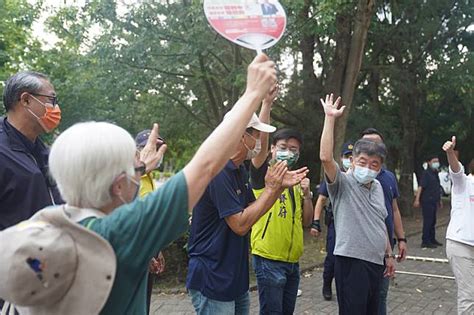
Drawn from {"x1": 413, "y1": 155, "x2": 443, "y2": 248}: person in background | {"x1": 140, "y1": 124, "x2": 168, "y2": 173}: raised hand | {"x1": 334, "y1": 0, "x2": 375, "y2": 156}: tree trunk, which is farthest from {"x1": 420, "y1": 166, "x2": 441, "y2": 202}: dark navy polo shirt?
{"x1": 140, "y1": 124, "x2": 168, "y2": 173}: raised hand

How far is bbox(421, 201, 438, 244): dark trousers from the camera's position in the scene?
1005 centimetres

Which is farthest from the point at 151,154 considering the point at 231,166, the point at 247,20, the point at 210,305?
the point at 247,20

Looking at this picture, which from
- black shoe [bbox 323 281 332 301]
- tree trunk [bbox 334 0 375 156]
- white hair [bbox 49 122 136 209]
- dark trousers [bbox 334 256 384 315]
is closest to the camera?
white hair [bbox 49 122 136 209]

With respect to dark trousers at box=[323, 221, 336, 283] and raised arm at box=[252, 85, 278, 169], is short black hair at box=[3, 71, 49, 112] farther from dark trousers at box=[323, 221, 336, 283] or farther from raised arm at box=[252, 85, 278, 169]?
dark trousers at box=[323, 221, 336, 283]

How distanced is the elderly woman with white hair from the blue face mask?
91.0 inches

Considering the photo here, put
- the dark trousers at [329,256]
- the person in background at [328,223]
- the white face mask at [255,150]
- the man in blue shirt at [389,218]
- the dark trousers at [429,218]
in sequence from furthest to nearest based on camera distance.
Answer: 1. the dark trousers at [429,218]
2. the dark trousers at [329,256]
3. the person in background at [328,223]
4. the man in blue shirt at [389,218]
5. the white face mask at [255,150]

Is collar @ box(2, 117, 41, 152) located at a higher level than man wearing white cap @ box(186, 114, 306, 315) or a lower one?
higher

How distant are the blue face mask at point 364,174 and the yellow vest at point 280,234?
23.5 inches

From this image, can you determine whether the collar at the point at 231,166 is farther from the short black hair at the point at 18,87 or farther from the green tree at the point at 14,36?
the green tree at the point at 14,36

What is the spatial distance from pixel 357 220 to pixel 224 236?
1.30 meters

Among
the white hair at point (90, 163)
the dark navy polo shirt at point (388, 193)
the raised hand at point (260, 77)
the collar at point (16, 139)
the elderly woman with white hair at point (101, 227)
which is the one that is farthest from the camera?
the dark navy polo shirt at point (388, 193)

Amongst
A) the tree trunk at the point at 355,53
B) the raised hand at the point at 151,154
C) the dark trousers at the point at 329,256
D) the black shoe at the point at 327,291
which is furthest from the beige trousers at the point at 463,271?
the tree trunk at the point at 355,53

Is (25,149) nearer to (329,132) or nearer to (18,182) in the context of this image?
(18,182)

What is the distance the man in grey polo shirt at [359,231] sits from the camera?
3.64m
